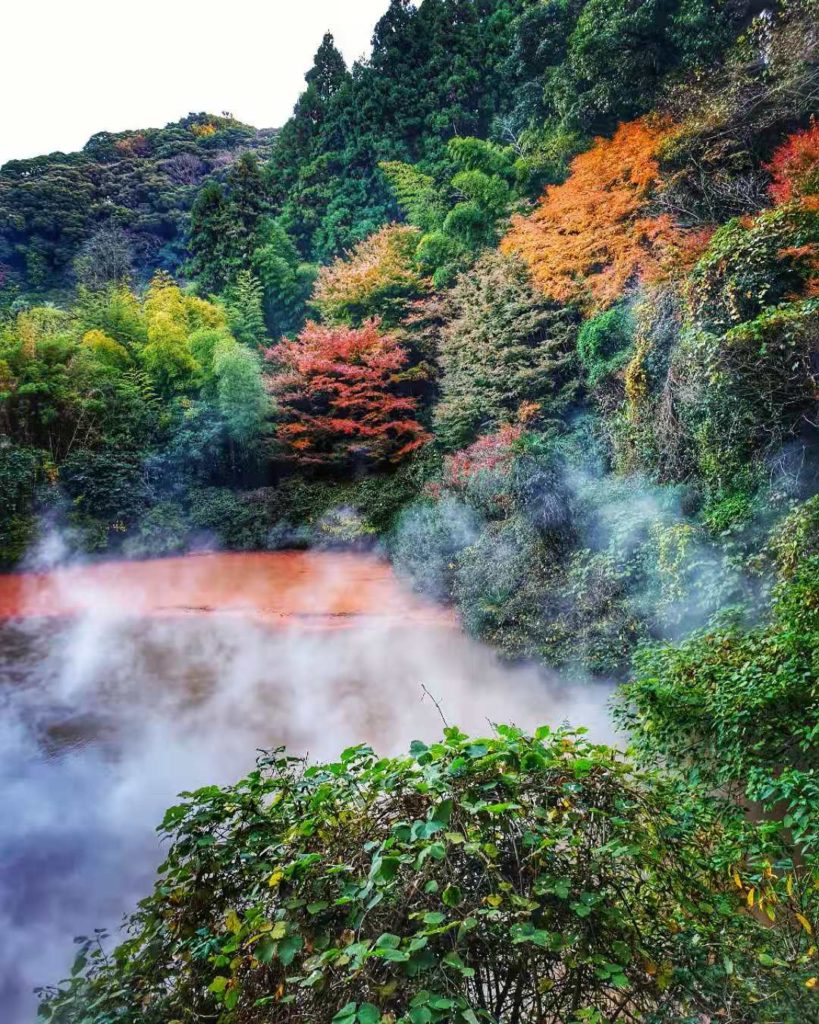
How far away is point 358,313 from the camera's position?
11.8m

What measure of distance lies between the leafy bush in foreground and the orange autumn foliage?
669 centimetres

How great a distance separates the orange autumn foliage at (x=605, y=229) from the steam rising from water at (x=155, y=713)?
5.14 m

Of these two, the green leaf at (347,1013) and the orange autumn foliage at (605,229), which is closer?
the green leaf at (347,1013)

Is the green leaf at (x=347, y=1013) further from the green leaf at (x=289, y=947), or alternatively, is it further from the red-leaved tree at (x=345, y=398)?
the red-leaved tree at (x=345, y=398)

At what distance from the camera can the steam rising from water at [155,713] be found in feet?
12.2

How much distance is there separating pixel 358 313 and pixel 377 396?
8.08 ft

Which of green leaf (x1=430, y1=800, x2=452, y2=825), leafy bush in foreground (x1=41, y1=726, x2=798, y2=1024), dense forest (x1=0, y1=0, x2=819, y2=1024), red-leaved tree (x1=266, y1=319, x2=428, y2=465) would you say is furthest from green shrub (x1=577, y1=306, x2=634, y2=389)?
green leaf (x1=430, y1=800, x2=452, y2=825)

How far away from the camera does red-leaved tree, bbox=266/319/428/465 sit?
10094 mm

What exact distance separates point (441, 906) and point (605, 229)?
8.49 meters

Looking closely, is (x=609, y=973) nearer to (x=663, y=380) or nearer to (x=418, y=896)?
(x=418, y=896)

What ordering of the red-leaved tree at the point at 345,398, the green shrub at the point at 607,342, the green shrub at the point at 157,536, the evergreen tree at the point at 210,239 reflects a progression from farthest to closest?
the evergreen tree at the point at 210,239 → the red-leaved tree at the point at 345,398 → the green shrub at the point at 157,536 → the green shrub at the point at 607,342

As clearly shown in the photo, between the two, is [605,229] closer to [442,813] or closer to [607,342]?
[607,342]

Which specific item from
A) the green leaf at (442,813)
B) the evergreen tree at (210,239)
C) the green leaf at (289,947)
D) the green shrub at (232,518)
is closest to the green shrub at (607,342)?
the green shrub at (232,518)

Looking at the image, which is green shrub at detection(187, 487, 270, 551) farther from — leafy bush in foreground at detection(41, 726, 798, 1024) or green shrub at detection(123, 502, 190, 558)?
leafy bush in foreground at detection(41, 726, 798, 1024)
